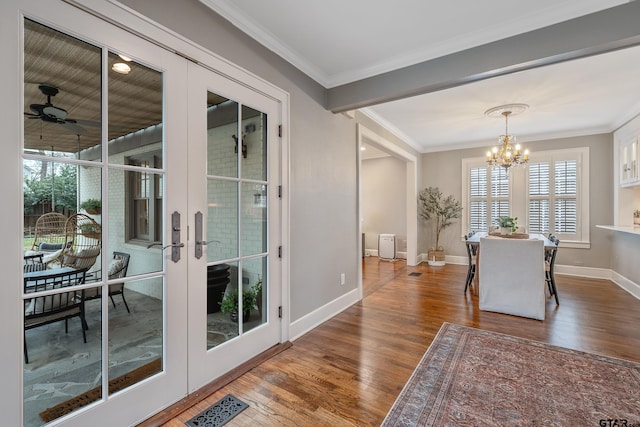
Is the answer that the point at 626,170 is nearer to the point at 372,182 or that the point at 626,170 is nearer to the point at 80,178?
the point at 372,182

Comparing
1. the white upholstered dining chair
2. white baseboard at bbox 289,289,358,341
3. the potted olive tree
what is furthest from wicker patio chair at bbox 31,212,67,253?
the potted olive tree

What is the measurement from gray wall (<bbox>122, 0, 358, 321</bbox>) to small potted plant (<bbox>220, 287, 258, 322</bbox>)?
49cm

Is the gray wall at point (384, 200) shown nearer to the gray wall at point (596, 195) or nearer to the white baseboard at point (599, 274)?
the gray wall at point (596, 195)

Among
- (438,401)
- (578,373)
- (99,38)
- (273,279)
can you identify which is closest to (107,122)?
(99,38)

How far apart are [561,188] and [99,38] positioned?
22.9ft

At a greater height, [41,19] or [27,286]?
[41,19]

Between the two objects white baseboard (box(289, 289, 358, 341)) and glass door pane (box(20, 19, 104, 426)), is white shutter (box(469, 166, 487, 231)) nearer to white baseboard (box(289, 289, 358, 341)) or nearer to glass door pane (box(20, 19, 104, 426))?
white baseboard (box(289, 289, 358, 341))

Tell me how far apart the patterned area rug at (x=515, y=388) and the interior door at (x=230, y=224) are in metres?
1.24

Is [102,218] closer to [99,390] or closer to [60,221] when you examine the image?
[60,221]

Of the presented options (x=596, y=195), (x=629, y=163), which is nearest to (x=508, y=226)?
(x=629, y=163)

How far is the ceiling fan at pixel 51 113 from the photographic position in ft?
4.52

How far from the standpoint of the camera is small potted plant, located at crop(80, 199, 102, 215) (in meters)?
1.54

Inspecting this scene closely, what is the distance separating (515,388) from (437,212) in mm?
4945

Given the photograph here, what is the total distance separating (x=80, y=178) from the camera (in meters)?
1.52
